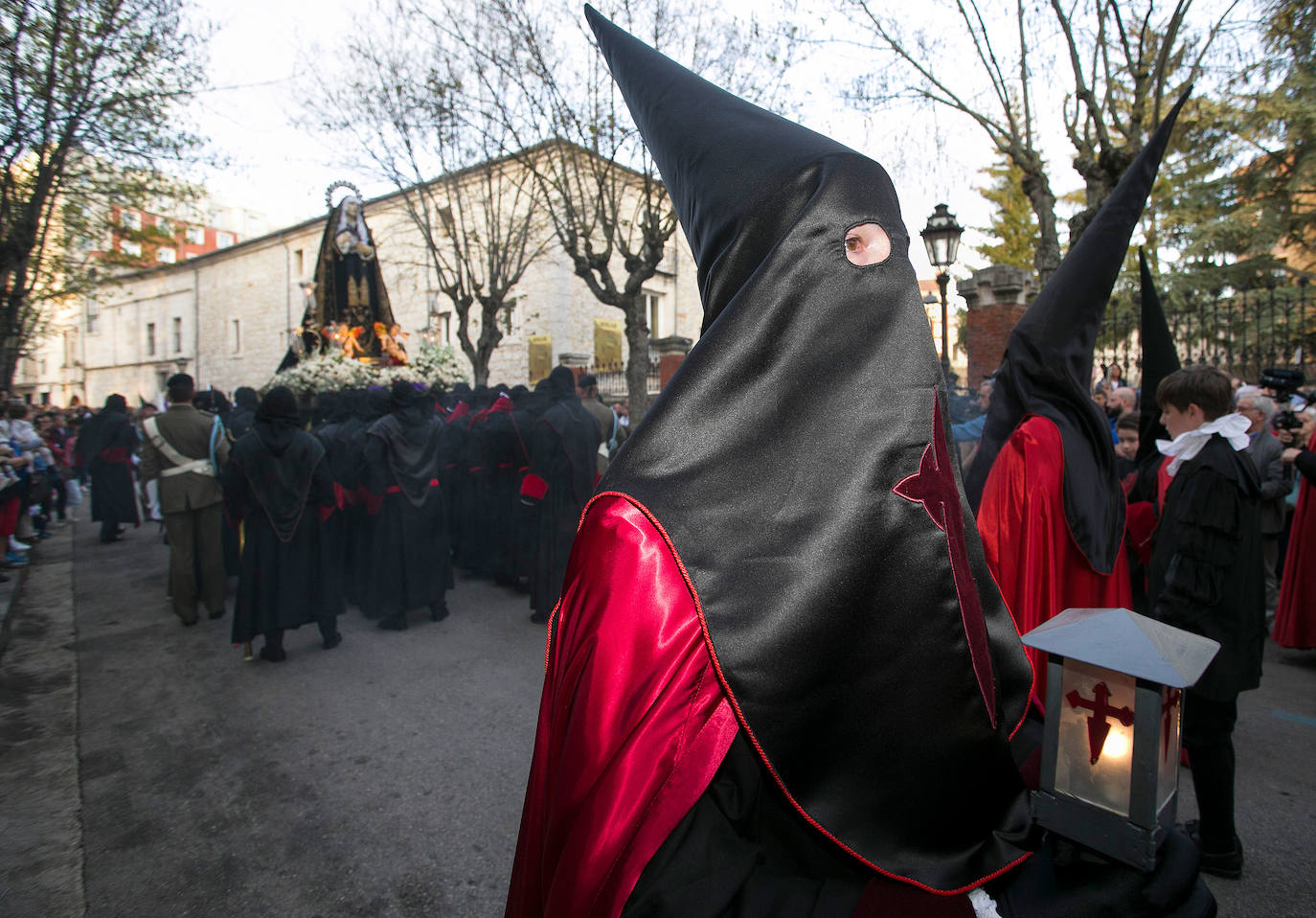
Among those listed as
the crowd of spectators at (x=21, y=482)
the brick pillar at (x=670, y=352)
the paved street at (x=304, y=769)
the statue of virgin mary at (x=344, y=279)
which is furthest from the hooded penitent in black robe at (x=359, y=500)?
the brick pillar at (x=670, y=352)

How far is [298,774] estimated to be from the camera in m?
4.04

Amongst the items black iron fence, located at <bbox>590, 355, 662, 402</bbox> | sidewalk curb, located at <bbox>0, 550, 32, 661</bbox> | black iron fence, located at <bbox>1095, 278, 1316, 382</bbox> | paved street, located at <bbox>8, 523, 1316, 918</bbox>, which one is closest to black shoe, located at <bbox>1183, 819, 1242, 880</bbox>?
paved street, located at <bbox>8, 523, 1316, 918</bbox>

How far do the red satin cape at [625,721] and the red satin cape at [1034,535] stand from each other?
7.58ft

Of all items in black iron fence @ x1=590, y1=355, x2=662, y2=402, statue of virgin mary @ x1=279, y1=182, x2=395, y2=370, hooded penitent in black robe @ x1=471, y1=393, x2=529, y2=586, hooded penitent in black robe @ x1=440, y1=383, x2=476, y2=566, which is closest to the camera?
hooded penitent in black robe @ x1=471, y1=393, x2=529, y2=586

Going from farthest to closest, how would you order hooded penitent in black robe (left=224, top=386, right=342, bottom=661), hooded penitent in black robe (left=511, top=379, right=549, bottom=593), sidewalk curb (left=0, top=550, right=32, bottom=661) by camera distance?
hooded penitent in black robe (left=511, top=379, right=549, bottom=593) → sidewalk curb (left=0, top=550, right=32, bottom=661) → hooded penitent in black robe (left=224, top=386, right=342, bottom=661)

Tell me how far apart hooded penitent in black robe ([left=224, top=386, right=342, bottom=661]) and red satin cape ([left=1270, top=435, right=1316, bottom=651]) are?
720cm

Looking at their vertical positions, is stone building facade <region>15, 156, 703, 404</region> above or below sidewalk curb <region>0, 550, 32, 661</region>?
above

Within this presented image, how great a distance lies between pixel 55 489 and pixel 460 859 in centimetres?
1358

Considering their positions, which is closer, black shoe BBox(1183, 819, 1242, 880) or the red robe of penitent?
the red robe of penitent

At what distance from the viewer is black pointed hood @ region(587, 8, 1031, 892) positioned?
1.24 m

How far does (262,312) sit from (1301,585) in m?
40.8

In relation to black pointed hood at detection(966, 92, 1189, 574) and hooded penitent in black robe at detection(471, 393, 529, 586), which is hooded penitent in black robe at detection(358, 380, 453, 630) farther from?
black pointed hood at detection(966, 92, 1189, 574)

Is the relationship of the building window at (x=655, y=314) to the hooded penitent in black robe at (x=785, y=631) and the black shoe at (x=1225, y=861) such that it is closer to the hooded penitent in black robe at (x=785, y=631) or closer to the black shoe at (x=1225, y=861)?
the black shoe at (x=1225, y=861)

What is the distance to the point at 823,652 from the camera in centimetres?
126
